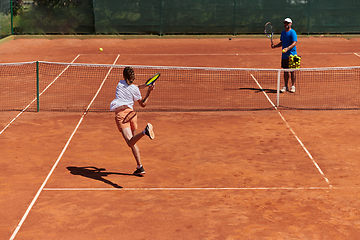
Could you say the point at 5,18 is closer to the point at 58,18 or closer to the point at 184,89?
the point at 58,18

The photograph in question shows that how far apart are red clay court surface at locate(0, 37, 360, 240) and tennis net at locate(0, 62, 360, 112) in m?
0.87

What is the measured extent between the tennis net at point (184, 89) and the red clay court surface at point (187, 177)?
865 mm

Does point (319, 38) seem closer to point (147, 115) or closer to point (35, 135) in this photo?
point (147, 115)

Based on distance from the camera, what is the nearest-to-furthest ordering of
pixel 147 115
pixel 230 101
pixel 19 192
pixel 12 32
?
pixel 19 192 → pixel 147 115 → pixel 230 101 → pixel 12 32

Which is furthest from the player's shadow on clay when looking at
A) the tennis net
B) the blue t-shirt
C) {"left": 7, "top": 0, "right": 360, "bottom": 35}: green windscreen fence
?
{"left": 7, "top": 0, "right": 360, "bottom": 35}: green windscreen fence

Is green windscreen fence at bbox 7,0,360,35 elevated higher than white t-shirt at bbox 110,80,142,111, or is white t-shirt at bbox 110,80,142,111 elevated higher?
green windscreen fence at bbox 7,0,360,35

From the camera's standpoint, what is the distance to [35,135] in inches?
407

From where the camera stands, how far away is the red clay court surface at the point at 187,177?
633 centimetres

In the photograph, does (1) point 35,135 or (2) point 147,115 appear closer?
(1) point 35,135

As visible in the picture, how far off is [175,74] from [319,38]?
12799 millimetres

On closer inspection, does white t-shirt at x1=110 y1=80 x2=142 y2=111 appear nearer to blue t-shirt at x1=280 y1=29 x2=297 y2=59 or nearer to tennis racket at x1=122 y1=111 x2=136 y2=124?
tennis racket at x1=122 y1=111 x2=136 y2=124

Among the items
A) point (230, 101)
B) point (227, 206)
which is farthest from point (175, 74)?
point (227, 206)

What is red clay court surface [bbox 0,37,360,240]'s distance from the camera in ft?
20.8

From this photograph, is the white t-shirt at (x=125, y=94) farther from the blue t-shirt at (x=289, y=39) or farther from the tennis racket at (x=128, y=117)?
the blue t-shirt at (x=289, y=39)
